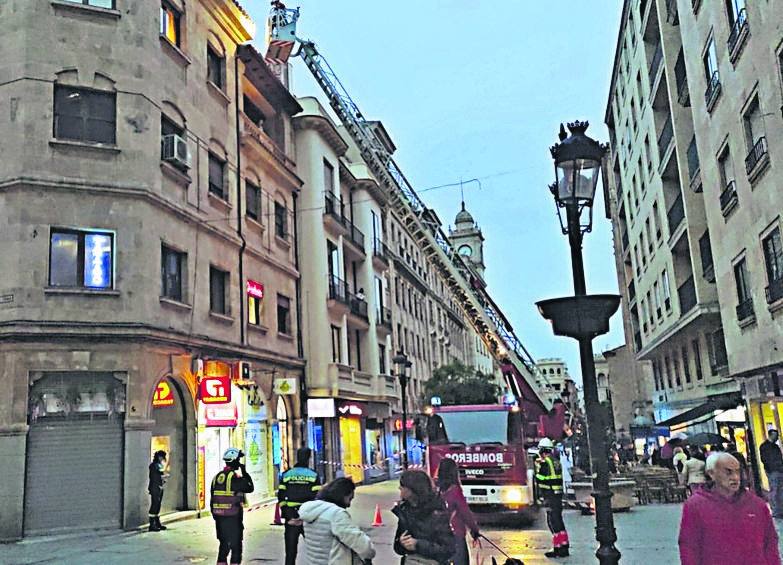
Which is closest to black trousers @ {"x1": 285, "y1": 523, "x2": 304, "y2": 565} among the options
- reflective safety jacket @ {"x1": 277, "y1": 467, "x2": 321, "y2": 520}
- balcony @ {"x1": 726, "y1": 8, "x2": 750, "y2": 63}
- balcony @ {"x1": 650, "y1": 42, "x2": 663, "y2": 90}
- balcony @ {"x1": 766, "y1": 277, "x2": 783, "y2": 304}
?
reflective safety jacket @ {"x1": 277, "y1": 467, "x2": 321, "y2": 520}

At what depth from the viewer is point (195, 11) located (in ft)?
72.0

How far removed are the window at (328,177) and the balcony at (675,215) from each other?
46.0 ft

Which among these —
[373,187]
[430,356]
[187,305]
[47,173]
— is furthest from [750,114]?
[430,356]

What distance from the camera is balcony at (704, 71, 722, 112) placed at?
64.9 ft

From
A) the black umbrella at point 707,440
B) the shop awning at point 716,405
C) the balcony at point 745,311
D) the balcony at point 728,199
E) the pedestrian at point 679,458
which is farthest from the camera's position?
the shop awning at point 716,405

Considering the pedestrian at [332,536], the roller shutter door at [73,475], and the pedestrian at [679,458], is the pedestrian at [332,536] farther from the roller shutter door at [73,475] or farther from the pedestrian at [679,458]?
the pedestrian at [679,458]

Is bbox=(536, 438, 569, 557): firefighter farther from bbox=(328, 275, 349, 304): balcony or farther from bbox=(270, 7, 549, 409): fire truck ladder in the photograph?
bbox=(328, 275, 349, 304): balcony

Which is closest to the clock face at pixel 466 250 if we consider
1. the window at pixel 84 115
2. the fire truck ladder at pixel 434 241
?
the fire truck ladder at pixel 434 241

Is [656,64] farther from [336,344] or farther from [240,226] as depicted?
[240,226]

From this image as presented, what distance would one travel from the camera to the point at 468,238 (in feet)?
331

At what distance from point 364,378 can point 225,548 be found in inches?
871

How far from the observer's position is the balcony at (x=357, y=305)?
32.3 m

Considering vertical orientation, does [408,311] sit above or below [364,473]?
above

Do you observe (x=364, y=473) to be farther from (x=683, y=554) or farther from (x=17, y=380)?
(x=683, y=554)
